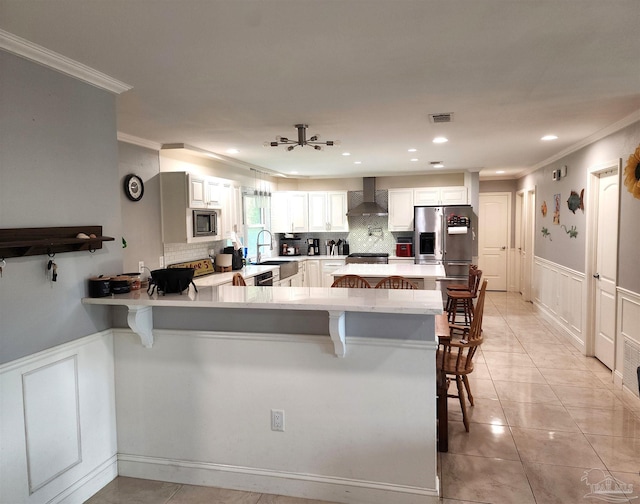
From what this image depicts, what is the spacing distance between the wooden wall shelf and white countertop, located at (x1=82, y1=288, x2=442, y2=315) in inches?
13.4

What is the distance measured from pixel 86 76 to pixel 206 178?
2662 mm

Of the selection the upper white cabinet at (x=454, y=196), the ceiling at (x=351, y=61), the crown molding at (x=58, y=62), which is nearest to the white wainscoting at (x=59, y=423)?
the crown molding at (x=58, y=62)

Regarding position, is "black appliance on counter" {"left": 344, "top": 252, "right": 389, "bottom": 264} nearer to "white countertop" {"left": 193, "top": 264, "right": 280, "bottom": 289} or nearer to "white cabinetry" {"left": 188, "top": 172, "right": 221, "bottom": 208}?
"white countertop" {"left": 193, "top": 264, "right": 280, "bottom": 289}

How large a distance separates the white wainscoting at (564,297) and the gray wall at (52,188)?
16.7 ft

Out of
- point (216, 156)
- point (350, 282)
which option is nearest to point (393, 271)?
point (350, 282)

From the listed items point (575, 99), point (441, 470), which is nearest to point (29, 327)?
point (441, 470)

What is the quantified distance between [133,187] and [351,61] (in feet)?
9.41

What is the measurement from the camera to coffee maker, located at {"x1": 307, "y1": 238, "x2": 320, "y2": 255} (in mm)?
8438

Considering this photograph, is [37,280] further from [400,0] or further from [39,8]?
[400,0]

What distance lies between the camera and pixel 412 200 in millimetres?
7750

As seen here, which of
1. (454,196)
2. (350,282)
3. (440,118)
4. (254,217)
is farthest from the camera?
(454,196)

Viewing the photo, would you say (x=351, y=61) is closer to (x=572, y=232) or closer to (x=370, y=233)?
(x=572, y=232)

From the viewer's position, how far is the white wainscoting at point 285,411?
2391mm

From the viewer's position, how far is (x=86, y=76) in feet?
8.23
